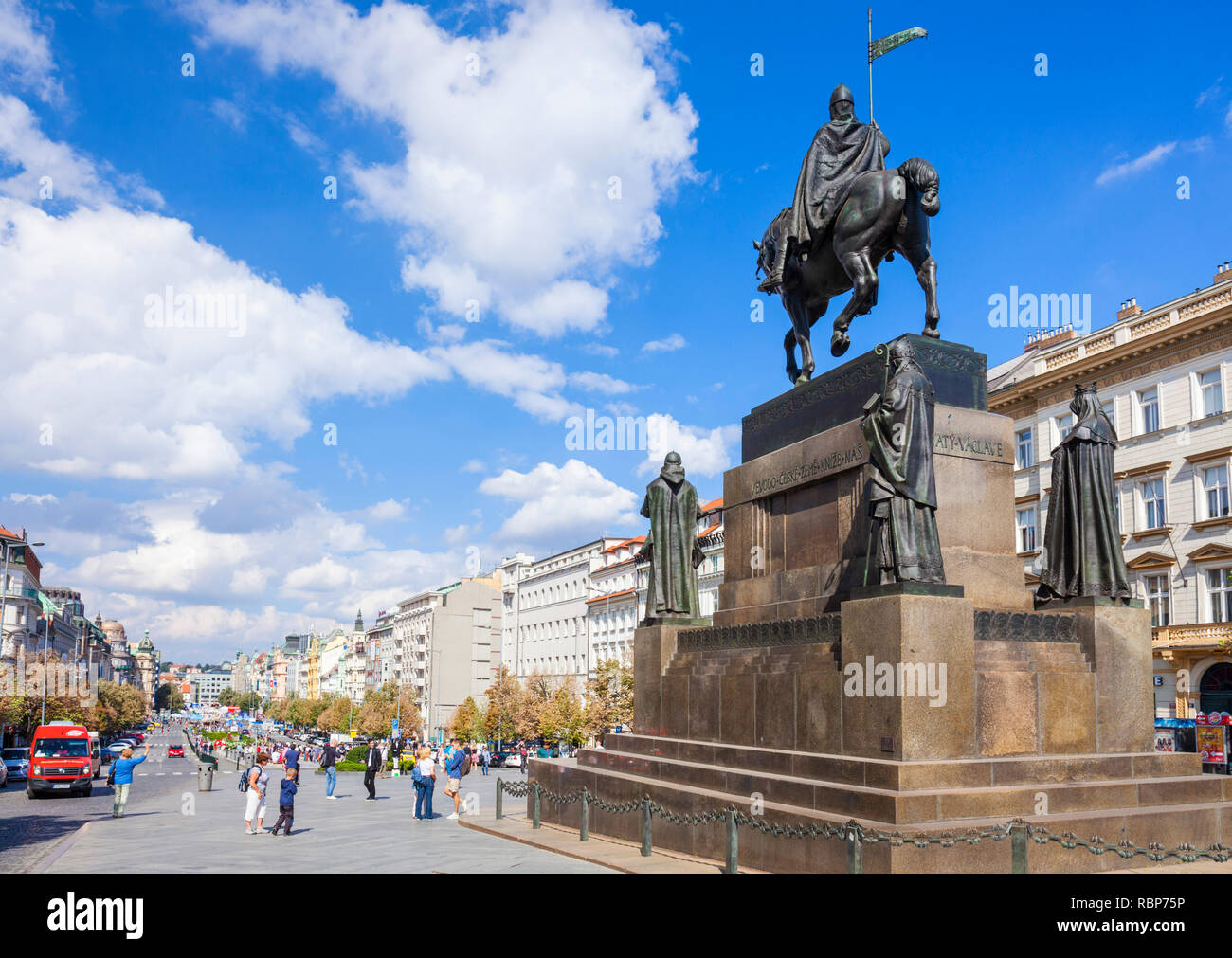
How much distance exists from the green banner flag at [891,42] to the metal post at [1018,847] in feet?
38.5

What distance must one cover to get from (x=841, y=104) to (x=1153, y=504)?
32921 mm

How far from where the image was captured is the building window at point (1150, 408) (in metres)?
43.1

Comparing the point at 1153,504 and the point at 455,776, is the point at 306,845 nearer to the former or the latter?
the point at 455,776

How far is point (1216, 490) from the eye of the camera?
131ft

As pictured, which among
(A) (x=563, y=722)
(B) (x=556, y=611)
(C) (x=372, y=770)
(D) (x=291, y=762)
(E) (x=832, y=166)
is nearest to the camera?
(E) (x=832, y=166)

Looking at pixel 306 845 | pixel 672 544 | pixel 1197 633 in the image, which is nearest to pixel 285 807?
pixel 306 845

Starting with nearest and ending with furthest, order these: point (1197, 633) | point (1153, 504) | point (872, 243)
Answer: point (872, 243), point (1197, 633), point (1153, 504)

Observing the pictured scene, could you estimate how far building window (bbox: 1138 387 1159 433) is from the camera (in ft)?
141

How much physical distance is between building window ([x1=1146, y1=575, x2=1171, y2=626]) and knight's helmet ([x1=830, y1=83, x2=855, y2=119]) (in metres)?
31.7

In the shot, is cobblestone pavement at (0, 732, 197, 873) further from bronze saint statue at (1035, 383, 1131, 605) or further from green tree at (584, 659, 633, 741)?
green tree at (584, 659, 633, 741)

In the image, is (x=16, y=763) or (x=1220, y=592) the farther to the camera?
(x=16, y=763)

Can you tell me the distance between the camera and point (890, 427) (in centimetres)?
1195
